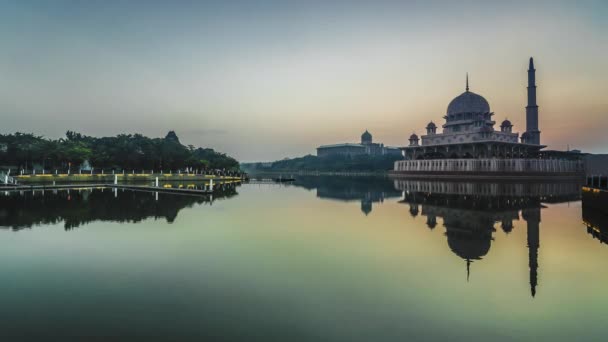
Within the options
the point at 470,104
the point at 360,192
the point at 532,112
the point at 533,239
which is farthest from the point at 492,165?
the point at 533,239

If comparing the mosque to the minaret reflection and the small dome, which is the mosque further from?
the minaret reflection

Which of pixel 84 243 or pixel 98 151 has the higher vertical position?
pixel 98 151

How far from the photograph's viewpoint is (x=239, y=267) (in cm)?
1068

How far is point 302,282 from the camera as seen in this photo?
923 cm

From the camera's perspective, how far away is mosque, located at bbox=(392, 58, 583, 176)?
79.3 metres

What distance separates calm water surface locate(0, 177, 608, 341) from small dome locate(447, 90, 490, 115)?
7974 centimetres

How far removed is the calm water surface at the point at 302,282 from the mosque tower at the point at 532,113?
308ft

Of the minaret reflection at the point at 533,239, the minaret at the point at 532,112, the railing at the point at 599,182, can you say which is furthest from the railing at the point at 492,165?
the minaret reflection at the point at 533,239

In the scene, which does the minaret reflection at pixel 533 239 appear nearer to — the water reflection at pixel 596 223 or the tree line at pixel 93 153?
the water reflection at pixel 596 223

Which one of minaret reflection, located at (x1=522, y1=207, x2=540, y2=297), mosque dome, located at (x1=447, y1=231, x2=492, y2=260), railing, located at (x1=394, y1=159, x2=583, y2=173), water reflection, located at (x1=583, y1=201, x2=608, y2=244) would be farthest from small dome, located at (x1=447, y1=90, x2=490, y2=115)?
mosque dome, located at (x1=447, y1=231, x2=492, y2=260)

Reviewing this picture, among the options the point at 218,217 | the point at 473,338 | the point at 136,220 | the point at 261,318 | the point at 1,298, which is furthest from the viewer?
the point at 218,217

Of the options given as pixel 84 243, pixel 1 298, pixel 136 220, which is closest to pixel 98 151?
pixel 136 220

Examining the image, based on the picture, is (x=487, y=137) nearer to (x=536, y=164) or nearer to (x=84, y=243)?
(x=536, y=164)

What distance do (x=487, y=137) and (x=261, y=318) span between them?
8753 cm
